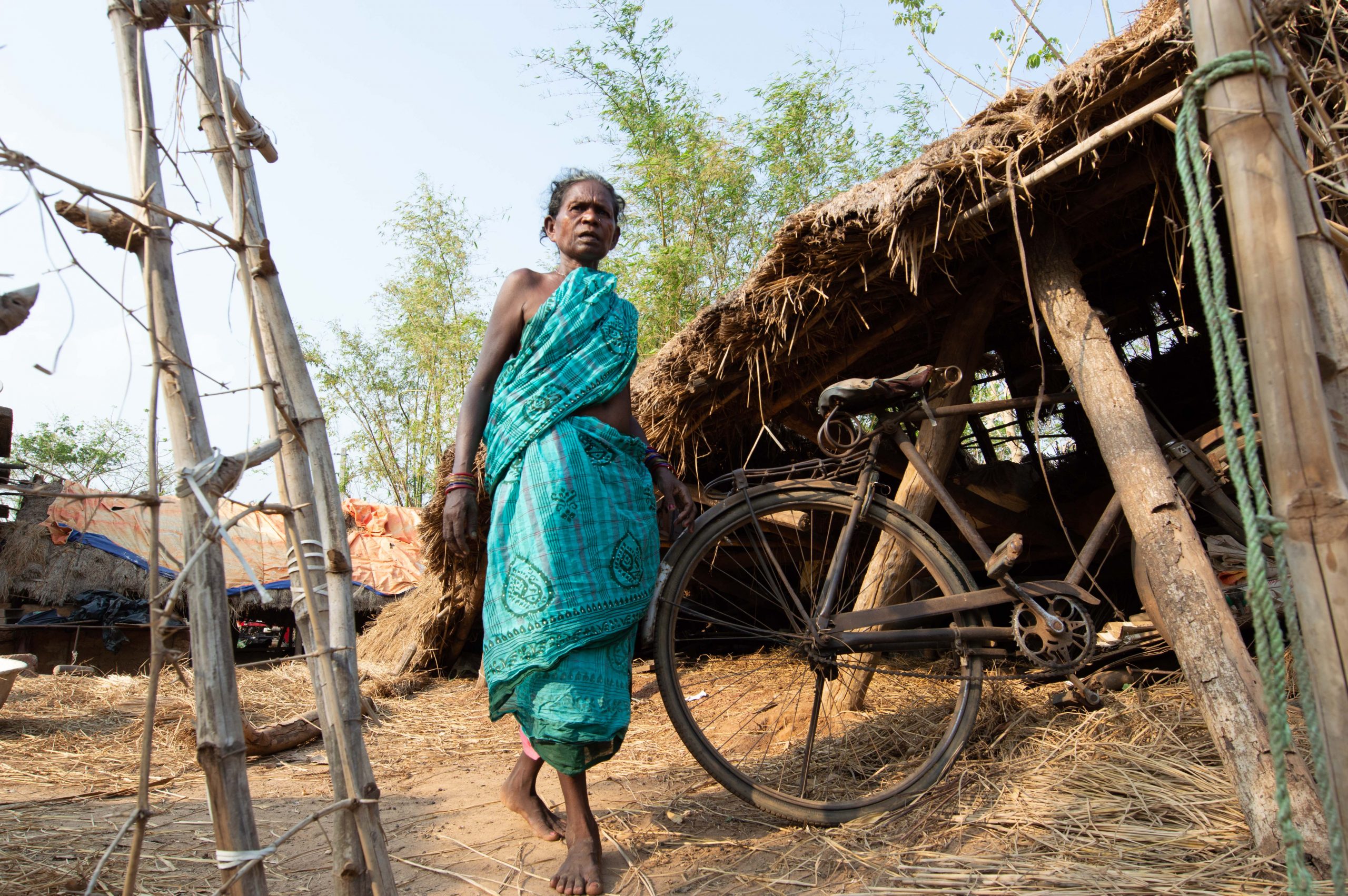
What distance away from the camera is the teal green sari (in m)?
2.06

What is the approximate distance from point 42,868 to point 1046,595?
2795 millimetres

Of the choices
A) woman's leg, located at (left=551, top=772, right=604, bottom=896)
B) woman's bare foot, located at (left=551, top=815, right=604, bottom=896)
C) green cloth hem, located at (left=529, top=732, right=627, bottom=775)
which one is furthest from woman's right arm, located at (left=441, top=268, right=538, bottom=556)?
woman's bare foot, located at (left=551, top=815, right=604, bottom=896)

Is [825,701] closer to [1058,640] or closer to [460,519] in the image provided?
[1058,640]

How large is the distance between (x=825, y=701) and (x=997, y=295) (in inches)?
71.7

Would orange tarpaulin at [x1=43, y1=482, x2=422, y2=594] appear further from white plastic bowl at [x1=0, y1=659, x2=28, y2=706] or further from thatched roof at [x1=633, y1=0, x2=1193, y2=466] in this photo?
thatched roof at [x1=633, y1=0, x2=1193, y2=466]

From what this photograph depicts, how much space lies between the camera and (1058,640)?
2441mm

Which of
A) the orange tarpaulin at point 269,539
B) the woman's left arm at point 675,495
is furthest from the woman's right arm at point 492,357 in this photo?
the orange tarpaulin at point 269,539

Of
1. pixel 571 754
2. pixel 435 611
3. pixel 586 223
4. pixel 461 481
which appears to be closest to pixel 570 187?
pixel 586 223

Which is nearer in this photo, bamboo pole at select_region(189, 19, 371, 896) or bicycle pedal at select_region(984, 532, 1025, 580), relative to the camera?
bamboo pole at select_region(189, 19, 371, 896)

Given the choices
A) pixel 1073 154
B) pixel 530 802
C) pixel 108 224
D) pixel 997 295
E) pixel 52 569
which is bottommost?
pixel 530 802

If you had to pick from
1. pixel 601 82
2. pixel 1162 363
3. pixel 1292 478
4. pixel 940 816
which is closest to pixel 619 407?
pixel 940 816

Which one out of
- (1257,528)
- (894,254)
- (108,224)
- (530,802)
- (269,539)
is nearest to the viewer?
(1257,528)

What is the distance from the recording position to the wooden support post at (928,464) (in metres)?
2.93

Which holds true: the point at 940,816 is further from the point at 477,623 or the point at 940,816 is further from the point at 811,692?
the point at 477,623
